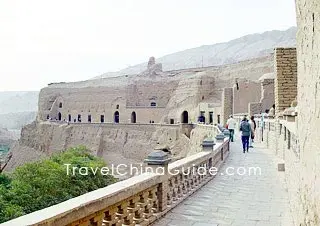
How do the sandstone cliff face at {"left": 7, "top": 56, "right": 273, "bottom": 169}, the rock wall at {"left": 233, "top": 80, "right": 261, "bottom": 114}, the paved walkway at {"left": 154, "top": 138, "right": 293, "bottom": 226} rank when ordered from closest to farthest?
the paved walkway at {"left": 154, "top": 138, "right": 293, "bottom": 226}, the rock wall at {"left": 233, "top": 80, "right": 261, "bottom": 114}, the sandstone cliff face at {"left": 7, "top": 56, "right": 273, "bottom": 169}

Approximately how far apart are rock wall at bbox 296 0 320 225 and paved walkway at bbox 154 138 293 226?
9.70 feet

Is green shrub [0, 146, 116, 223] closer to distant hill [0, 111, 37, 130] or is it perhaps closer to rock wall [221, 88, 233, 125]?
rock wall [221, 88, 233, 125]

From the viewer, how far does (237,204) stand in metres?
7.20

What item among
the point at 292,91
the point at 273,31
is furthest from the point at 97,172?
the point at 273,31

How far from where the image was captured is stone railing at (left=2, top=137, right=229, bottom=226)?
11.2 ft

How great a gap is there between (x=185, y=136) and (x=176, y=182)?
3470 cm

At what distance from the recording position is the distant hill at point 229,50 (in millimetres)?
117925

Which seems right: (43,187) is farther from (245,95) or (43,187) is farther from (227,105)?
(227,105)

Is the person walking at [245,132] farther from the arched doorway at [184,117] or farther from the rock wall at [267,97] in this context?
the arched doorway at [184,117]

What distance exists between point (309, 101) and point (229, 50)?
133933 millimetres

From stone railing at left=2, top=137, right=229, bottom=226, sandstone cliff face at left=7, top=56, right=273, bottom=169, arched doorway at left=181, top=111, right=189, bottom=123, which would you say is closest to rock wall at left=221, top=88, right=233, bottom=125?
sandstone cliff face at left=7, top=56, right=273, bottom=169

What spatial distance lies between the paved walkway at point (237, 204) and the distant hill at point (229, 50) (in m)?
102

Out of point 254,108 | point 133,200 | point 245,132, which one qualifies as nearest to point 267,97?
point 254,108

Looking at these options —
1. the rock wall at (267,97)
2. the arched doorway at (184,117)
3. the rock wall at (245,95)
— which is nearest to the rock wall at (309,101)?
the rock wall at (267,97)
